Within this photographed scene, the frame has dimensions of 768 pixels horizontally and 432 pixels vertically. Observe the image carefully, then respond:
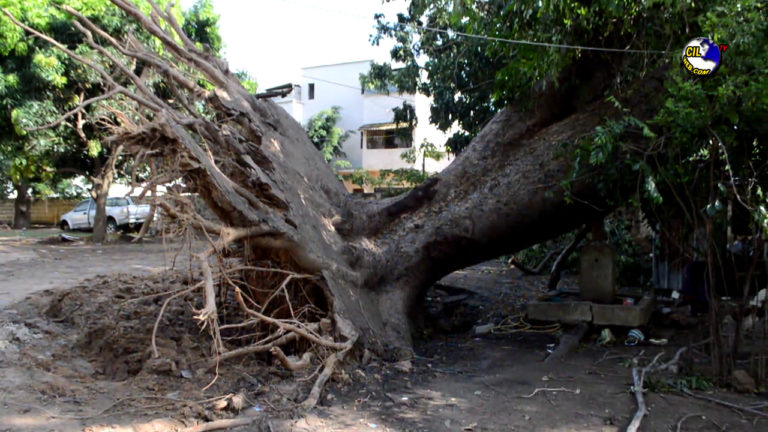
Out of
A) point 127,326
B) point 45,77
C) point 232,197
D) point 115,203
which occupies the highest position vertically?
point 45,77

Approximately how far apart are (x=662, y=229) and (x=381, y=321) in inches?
139

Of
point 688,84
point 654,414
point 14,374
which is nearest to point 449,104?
point 688,84

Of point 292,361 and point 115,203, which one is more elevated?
point 115,203

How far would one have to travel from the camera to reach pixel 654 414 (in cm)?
549

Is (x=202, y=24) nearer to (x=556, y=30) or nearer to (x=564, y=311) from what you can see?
(x=556, y=30)

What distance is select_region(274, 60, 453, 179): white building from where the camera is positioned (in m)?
28.5

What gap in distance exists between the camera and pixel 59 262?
12672mm

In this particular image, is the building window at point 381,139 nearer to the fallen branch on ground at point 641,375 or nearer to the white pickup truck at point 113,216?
the white pickup truck at point 113,216

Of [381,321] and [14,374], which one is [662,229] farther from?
[14,374]

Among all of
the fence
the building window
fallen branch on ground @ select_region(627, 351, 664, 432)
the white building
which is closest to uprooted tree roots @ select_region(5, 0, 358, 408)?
fallen branch on ground @ select_region(627, 351, 664, 432)

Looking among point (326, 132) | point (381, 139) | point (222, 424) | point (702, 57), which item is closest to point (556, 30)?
point (702, 57)

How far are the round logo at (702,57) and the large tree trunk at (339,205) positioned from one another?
1.46 metres

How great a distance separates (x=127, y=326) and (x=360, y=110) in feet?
80.6

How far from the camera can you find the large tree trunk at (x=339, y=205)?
7.00 metres
